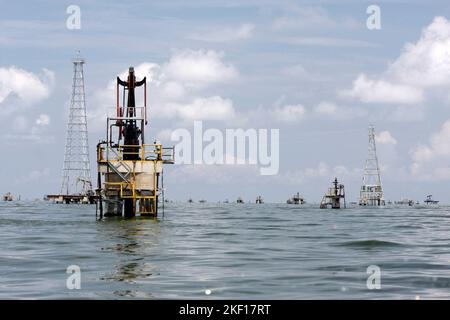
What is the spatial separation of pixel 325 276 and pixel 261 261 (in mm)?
6052

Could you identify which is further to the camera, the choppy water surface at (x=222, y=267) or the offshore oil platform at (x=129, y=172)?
the offshore oil platform at (x=129, y=172)

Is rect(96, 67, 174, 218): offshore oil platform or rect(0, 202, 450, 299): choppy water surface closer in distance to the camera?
rect(0, 202, 450, 299): choppy water surface

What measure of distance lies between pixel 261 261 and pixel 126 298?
11.4 metres

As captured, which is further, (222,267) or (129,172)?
(129,172)

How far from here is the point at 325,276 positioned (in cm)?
2517

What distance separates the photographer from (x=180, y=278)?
80.8 feet
